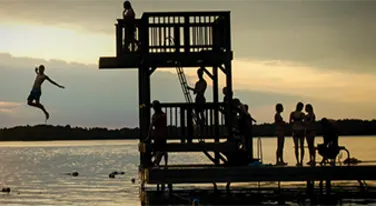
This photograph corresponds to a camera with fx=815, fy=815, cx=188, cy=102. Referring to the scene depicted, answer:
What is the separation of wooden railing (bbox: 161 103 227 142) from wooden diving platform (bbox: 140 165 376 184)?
176 centimetres

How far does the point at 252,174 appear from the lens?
27609mm

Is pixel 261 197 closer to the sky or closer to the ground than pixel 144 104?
closer to the ground

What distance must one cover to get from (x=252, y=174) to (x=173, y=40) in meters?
5.62

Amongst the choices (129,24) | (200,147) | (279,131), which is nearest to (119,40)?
(129,24)

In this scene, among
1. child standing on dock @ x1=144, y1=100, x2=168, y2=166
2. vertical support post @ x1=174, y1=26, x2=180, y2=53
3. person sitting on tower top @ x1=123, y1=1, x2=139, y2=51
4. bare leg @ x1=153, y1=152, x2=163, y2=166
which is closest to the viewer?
child standing on dock @ x1=144, y1=100, x2=168, y2=166

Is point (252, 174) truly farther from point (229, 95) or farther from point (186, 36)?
point (186, 36)

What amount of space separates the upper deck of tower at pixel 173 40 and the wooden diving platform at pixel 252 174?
4221mm

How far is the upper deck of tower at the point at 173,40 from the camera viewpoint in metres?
28.9

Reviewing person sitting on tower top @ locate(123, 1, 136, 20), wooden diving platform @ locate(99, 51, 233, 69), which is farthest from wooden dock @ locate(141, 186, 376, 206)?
person sitting on tower top @ locate(123, 1, 136, 20)

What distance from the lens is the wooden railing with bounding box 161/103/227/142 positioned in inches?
1129

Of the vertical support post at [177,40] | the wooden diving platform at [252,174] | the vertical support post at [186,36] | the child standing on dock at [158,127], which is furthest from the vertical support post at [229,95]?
the child standing on dock at [158,127]

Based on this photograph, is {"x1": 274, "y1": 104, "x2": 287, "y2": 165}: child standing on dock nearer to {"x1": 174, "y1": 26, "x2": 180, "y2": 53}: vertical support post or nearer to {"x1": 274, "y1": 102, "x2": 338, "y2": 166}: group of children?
{"x1": 274, "y1": 102, "x2": 338, "y2": 166}: group of children

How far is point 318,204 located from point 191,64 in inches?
273

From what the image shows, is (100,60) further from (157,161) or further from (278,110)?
(278,110)
